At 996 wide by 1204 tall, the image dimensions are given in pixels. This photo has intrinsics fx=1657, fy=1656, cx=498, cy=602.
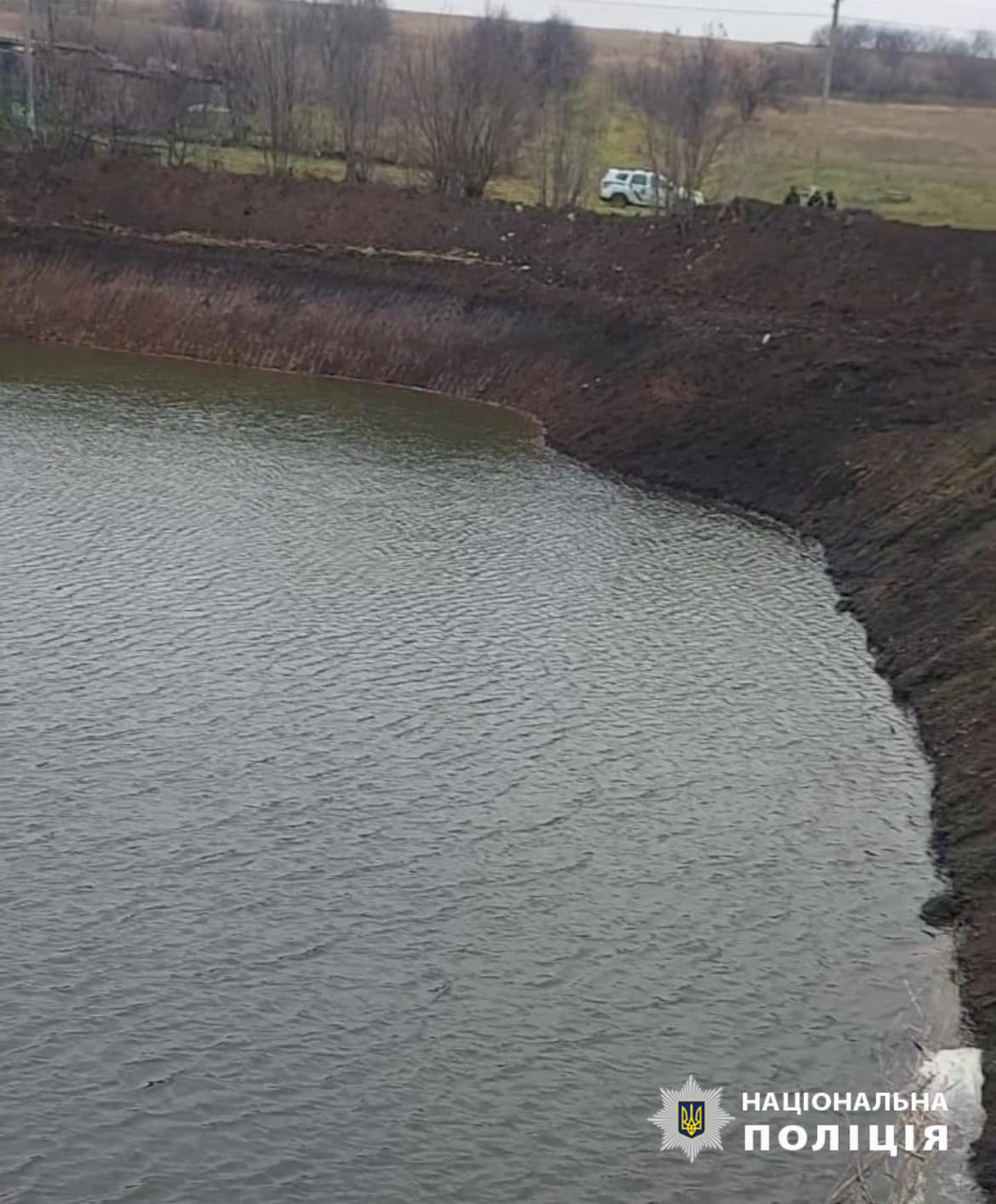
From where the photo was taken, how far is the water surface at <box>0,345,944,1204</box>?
13.7 metres

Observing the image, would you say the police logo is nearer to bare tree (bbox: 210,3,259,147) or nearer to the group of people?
the group of people

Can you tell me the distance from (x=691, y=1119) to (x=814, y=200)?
40415 millimetres

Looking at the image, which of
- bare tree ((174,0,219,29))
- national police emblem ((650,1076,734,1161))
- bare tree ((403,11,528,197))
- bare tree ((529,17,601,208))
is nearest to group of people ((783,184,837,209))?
bare tree ((529,17,601,208))

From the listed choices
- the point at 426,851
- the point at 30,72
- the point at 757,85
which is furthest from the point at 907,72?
the point at 426,851

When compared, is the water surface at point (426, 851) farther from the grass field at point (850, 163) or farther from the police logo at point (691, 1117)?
the grass field at point (850, 163)

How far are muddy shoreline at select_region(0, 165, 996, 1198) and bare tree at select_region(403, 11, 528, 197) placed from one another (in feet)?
12.6

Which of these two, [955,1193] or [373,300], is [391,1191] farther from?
[373,300]

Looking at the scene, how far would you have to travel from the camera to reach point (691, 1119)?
46.1 ft

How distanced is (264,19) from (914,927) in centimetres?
6978

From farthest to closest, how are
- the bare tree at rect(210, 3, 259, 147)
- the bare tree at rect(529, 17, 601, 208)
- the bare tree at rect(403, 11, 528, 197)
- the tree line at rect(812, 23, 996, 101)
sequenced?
the tree line at rect(812, 23, 996, 101) → the bare tree at rect(210, 3, 259, 147) → the bare tree at rect(403, 11, 528, 197) → the bare tree at rect(529, 17, 601, 208)

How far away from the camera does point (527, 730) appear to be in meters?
22.5

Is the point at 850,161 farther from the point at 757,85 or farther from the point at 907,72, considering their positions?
the point at 907,72

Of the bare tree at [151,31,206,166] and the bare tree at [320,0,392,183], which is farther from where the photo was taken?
the bare tree at [151,31,206,166]

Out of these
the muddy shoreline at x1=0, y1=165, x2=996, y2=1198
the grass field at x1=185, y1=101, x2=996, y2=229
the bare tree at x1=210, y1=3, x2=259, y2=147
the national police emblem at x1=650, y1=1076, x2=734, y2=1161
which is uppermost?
the bare tree at x1=210, y1=3, x2=259, y2=147
